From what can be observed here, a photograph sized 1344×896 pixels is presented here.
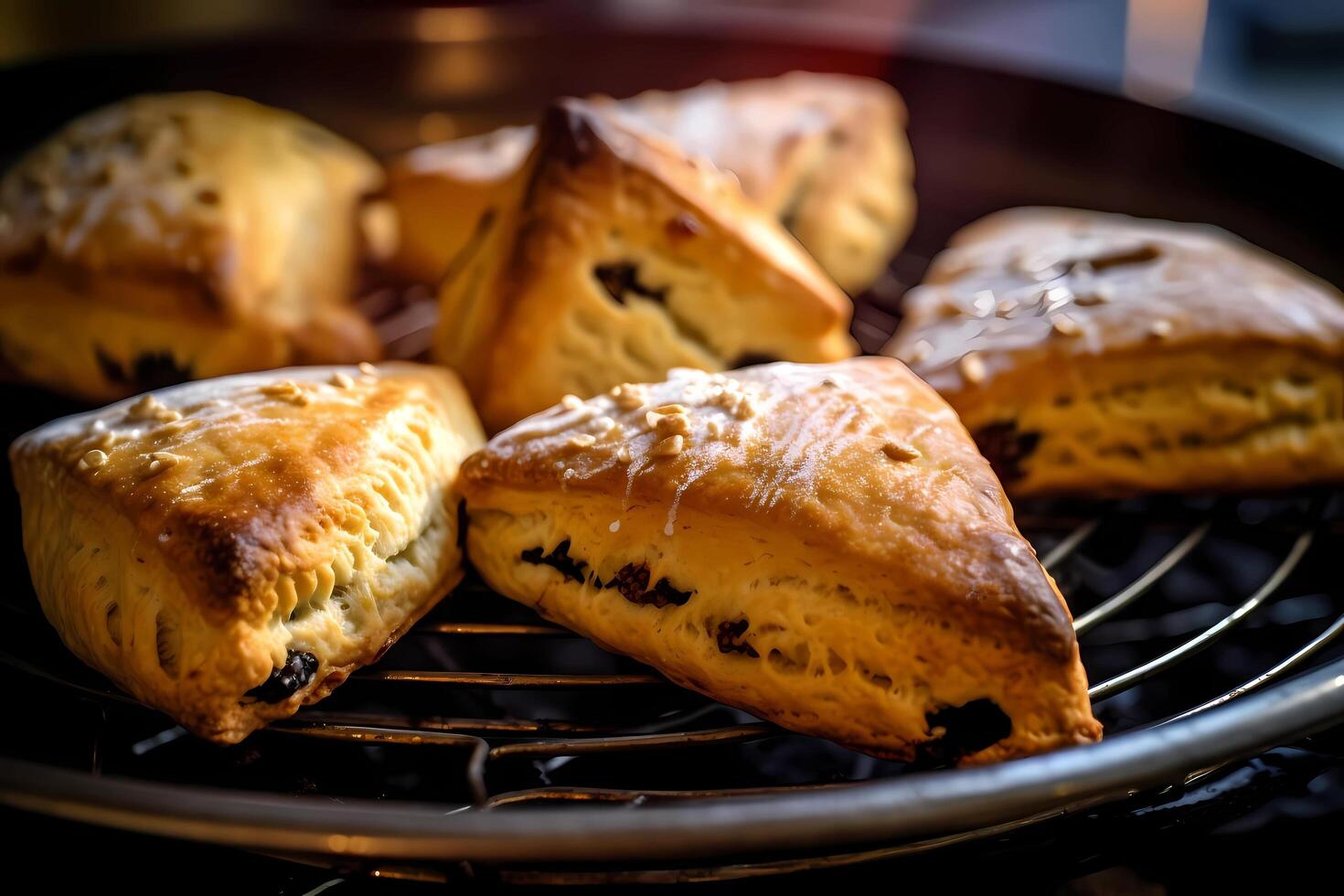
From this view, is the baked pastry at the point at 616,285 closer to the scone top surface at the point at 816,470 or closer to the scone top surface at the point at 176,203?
the scone top surface at the point at 816,470

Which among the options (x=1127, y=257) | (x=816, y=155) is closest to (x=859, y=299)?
(x=816, y=155)

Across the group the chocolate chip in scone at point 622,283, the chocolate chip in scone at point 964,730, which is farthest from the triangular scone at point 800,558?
the chocolate chip in scone at point 622,283

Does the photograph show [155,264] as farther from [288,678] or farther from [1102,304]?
[1102,304]

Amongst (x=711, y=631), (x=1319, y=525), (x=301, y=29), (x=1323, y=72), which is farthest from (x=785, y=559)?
(x=1323, y=72)

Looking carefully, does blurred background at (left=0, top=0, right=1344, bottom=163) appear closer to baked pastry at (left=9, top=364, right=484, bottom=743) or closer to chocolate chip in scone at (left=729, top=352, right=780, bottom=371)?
chocolate chip in scone at (left=729, top=352, right=780, bottom=371)

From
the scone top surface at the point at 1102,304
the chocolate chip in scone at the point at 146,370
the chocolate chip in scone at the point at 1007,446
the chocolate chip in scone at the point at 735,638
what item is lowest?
the chocolate chip in scone at the point at 146,370

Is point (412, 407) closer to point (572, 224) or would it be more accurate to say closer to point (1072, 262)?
point (572, 224)
